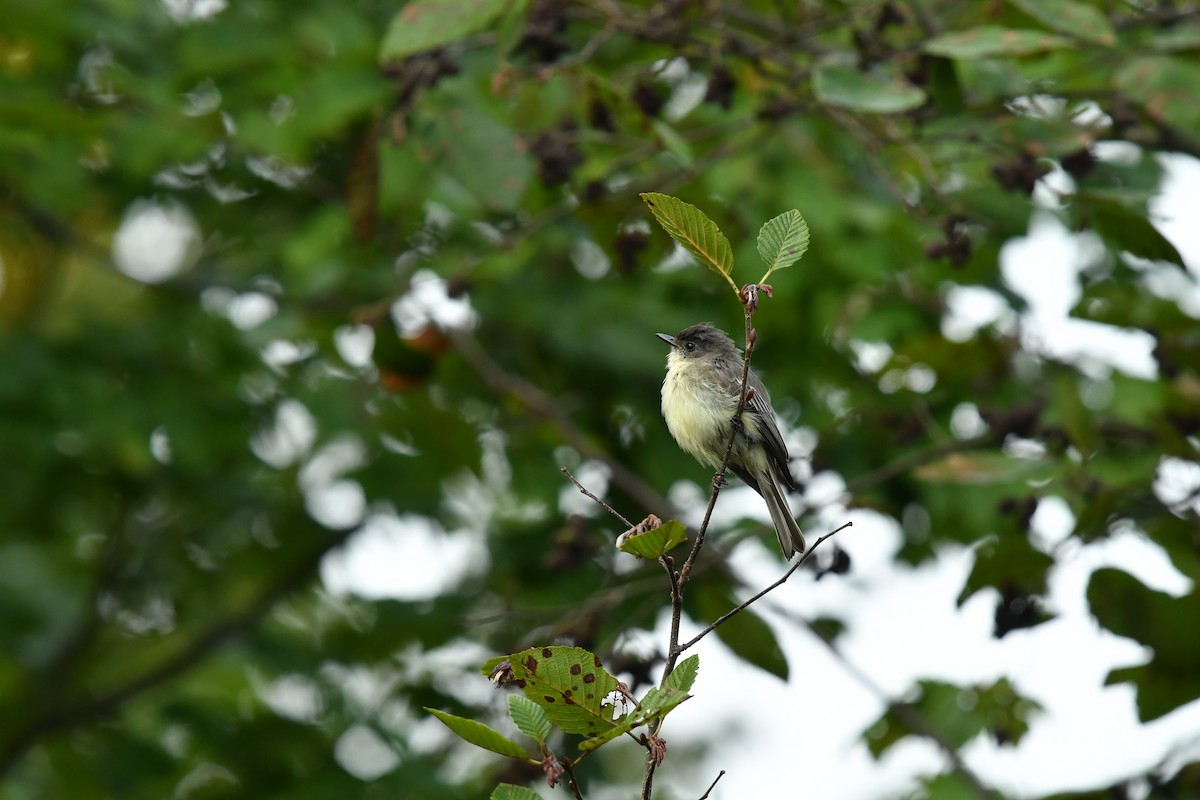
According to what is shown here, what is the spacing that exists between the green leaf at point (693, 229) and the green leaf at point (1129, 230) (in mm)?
2254

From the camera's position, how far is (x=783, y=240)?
2.52 m

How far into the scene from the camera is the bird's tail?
15.6 feet

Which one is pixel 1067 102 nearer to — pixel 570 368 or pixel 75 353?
pixel 570 368

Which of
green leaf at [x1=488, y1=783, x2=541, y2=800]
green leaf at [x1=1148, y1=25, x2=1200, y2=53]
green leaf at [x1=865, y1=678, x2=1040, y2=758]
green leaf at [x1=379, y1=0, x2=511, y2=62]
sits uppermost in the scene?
green leaf at [x1=379, y1=0, x2=511, y2=62]

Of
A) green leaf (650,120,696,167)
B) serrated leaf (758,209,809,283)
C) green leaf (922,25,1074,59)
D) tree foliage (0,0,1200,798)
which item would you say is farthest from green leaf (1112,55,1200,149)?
serrated leaf (758,209,809,283)

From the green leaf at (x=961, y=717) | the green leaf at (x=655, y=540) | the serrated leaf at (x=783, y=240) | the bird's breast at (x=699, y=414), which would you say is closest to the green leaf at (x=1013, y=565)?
the green leaf at (x=961, y=717)

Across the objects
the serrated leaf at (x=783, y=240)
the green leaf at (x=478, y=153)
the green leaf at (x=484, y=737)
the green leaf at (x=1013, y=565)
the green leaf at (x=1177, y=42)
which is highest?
the serrated leaf at (x=783, y=240)

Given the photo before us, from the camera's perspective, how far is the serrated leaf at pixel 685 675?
2.24 meters

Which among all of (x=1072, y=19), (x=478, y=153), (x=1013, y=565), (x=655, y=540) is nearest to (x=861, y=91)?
(x=1072, y=19)

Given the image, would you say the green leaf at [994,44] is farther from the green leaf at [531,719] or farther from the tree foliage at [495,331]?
the green leaf at [531,719]

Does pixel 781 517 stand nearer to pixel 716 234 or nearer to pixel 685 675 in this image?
pixel 716 234

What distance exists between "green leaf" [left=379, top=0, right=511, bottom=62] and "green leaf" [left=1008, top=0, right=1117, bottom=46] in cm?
177

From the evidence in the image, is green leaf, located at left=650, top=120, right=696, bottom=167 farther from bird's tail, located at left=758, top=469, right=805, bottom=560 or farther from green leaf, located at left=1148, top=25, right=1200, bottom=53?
green leaf, located at left=1148, top=25, right=1200, bottom=53

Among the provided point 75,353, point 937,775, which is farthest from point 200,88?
point 937,775
